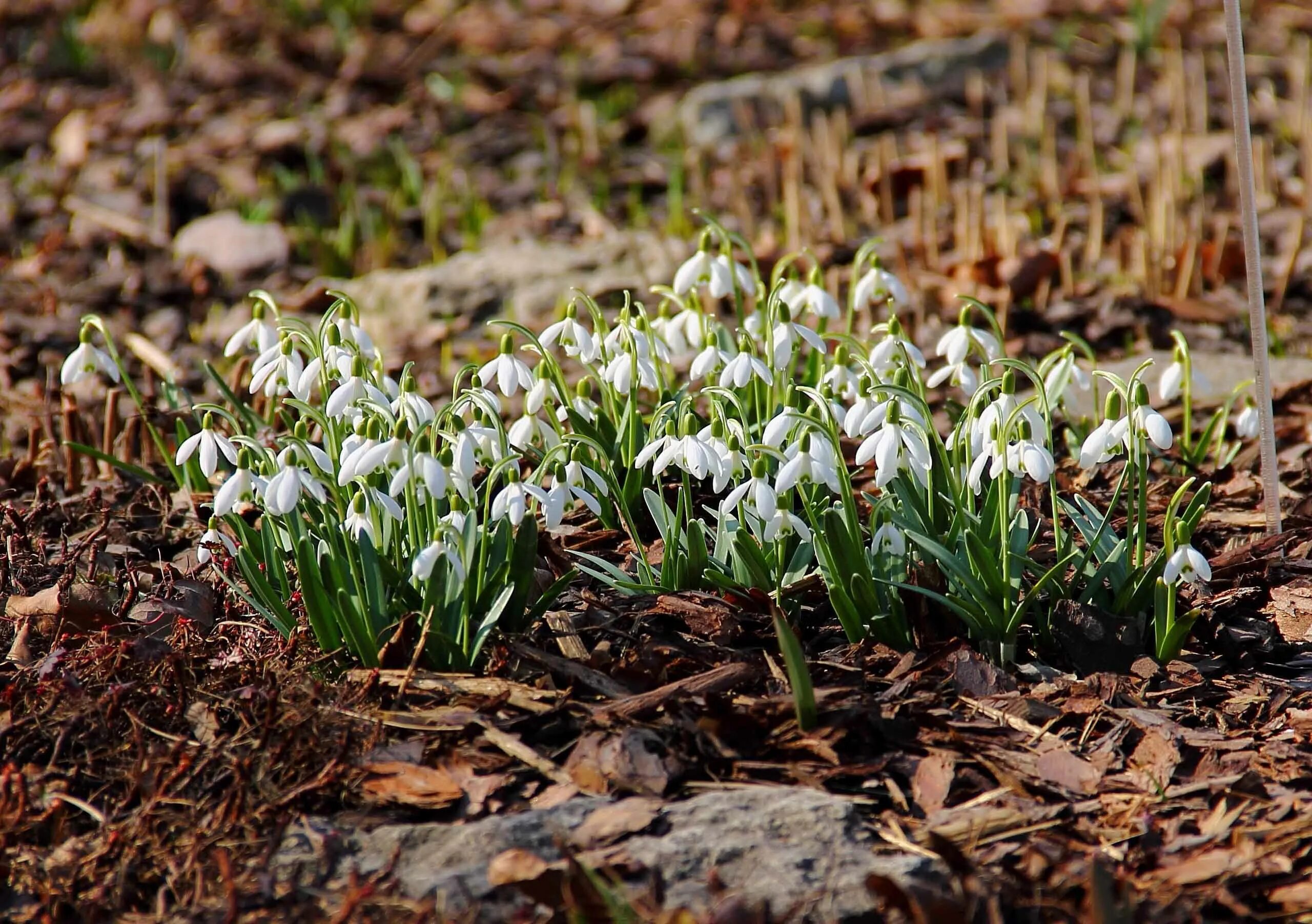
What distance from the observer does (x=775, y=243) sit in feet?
14.7

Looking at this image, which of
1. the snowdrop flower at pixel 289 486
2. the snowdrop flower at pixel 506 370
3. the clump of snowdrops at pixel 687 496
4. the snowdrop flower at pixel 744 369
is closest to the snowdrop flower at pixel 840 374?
the clump of snowdrops at pixel 687 496

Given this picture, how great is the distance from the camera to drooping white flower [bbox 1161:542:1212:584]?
203 centimetres

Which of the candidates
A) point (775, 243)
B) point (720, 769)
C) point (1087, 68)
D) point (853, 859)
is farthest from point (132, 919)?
point (1087, 68)

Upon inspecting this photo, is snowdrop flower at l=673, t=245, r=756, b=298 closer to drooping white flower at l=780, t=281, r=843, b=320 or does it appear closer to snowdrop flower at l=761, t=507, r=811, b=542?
drooping white flower at l=780, t=281, r=843, b=320

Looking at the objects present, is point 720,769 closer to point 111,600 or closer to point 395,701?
point 395,701

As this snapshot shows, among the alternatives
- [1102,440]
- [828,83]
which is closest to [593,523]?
[1102,440]

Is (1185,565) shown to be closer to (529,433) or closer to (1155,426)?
(1155,426)

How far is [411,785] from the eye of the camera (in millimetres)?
1878

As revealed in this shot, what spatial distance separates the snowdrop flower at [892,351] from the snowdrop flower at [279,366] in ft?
3.60

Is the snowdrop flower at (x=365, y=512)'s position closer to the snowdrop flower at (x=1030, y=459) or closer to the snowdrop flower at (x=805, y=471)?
the snowdrop flower at (x=805, y=471)

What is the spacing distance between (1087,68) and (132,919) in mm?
5682

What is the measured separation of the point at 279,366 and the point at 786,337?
976 mm

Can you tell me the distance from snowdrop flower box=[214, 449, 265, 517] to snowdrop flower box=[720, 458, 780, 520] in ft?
2.62

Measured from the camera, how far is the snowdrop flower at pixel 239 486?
2.06m
